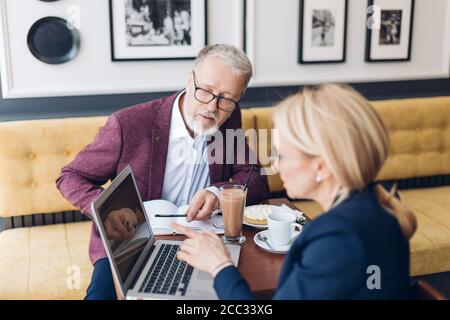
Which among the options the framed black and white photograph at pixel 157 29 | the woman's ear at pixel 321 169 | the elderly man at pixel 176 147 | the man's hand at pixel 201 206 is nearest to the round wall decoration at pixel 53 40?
the framed black and white photograph at pixel 157 29

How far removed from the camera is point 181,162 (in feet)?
6.31

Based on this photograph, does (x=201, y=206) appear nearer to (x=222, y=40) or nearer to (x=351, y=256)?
(x=351, y=256)

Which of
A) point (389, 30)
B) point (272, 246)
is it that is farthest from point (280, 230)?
point (389, 30)

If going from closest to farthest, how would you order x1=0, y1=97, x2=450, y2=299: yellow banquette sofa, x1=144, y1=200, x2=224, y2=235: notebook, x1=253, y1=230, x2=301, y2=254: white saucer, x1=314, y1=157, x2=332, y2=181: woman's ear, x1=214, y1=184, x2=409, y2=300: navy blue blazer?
x1=214, y1=184, x2=409, y2=300: navy blue blazer < x1=314, y1=157, x2=332, y2=181: woman's ear < x1=253, y1=230, x2=301, y2=254: white saucer < x1=144, y1=200, x2=224, y2=235: notebook < x1=0, y1=97, x2=450, y2=299: yellow banquette sofa

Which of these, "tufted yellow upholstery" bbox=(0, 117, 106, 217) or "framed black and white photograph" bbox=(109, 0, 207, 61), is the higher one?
"framed black and white photograph" bbox=(109, 0, 207, 61)

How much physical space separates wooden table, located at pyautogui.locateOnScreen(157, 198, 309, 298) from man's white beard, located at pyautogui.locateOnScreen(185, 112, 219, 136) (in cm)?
49

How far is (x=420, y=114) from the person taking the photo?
2.88 meters

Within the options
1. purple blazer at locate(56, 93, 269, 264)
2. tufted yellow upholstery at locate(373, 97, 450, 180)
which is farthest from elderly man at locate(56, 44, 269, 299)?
tufted yellow upholstery at locate(373, 97, 450, 180)

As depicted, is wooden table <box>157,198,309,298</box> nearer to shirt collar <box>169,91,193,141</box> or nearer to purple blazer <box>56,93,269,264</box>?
purple blazer <box>56,93,269,264</box>

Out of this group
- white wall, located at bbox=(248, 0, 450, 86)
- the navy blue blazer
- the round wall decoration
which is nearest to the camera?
the navy blue blazer

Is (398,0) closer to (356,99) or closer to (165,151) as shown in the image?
(165,151)

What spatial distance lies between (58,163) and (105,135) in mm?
663

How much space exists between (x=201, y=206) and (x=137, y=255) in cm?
33

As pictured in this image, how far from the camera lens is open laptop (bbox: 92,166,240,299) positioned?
1.18 meters
